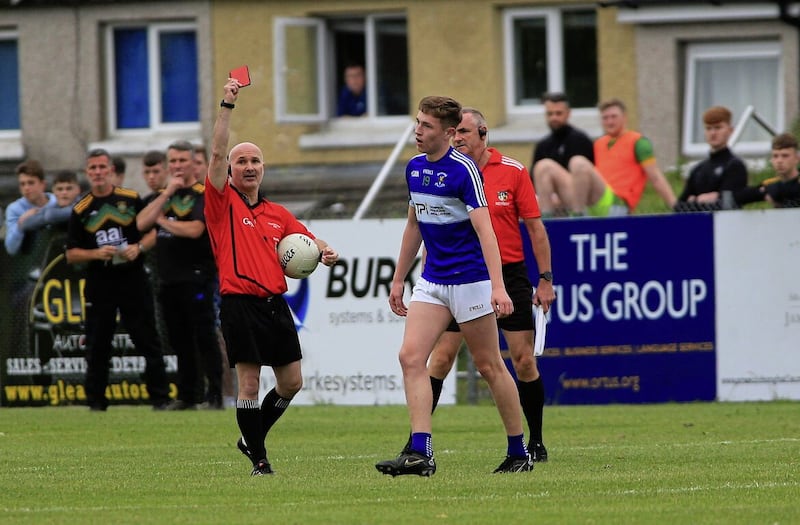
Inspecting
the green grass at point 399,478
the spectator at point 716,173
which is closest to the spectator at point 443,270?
the green grass at point 399,478

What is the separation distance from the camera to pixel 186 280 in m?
17.3

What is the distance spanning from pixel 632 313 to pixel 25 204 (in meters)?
6.24

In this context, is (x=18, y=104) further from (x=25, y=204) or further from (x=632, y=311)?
(x=632, y=311)

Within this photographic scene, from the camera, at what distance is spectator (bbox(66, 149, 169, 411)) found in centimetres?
1703

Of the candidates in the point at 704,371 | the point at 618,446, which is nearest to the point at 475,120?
the point at 618,446

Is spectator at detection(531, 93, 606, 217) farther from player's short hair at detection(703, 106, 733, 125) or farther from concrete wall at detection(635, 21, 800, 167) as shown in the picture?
concrete wall at detection(635, 21, 800, 167)

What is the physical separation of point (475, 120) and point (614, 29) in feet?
46.2

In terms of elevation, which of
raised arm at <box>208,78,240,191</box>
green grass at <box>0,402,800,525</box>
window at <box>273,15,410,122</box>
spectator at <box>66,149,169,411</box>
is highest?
window at <box>273,15,410,122</box>

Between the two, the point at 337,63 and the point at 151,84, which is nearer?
the point at 337,63

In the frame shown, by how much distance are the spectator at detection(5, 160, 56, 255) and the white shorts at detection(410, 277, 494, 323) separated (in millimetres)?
8761

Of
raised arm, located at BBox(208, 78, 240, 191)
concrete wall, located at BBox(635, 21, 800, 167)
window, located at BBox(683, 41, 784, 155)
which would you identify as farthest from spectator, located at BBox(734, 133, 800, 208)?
raised arm, located at BBox(208, 78, 240, 191)

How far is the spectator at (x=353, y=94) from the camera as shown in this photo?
27.3 meters

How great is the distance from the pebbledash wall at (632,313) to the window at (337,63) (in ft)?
29.9

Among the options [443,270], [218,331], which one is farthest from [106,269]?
[443,270]
